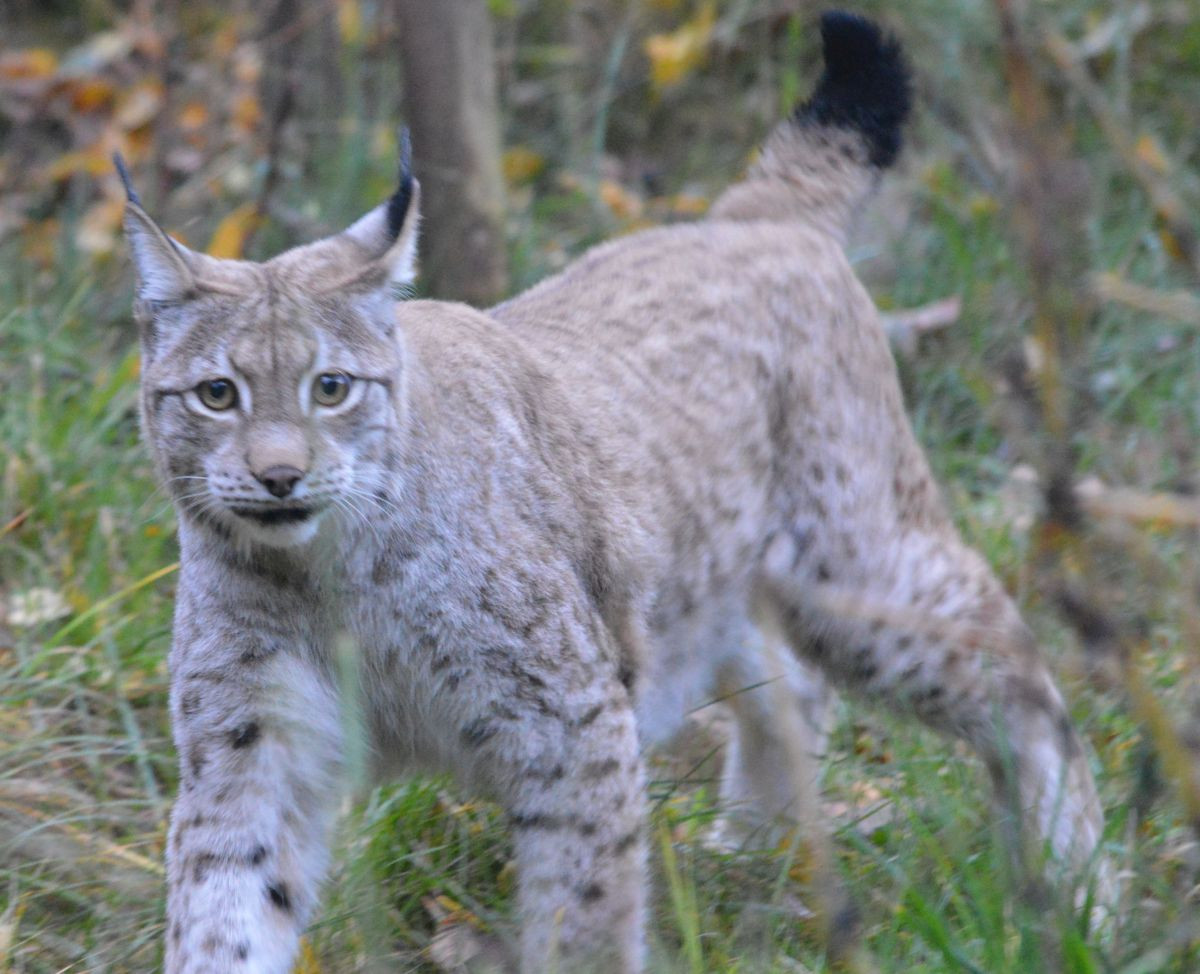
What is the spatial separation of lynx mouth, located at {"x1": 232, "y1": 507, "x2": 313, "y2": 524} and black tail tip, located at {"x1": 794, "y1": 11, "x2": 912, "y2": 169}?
220 cm

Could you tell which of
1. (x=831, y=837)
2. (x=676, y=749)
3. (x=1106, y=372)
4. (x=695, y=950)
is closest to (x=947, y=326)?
(x=1106, y=372)

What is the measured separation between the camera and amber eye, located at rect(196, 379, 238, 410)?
313cm

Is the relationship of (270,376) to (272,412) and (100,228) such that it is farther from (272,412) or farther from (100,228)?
(100,228)

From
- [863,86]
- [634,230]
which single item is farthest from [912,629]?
[634,230]

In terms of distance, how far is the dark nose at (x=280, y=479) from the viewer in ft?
9.80

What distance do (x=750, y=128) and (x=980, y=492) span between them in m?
2.53

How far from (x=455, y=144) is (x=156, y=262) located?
2.83 m

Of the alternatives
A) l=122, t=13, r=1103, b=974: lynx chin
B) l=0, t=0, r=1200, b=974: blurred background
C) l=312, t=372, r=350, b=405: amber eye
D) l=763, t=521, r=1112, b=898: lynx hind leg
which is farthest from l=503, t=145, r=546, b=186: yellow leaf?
l=312, t=372, r=350, b=405: amber eye

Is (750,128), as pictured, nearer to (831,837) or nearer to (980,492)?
(980,492)

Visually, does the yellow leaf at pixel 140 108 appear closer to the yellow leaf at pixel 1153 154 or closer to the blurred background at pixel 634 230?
the blurred background at pixel 634 230

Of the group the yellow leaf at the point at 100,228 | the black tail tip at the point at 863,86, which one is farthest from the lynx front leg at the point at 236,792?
the yellow leaf at the point at 100,228

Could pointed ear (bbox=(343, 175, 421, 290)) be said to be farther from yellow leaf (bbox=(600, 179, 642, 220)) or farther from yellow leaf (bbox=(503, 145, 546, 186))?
yellow leaf (bbox=(503, 145, 546, 186))

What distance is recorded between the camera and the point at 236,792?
10.6 ft

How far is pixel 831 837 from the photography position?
146 inches
